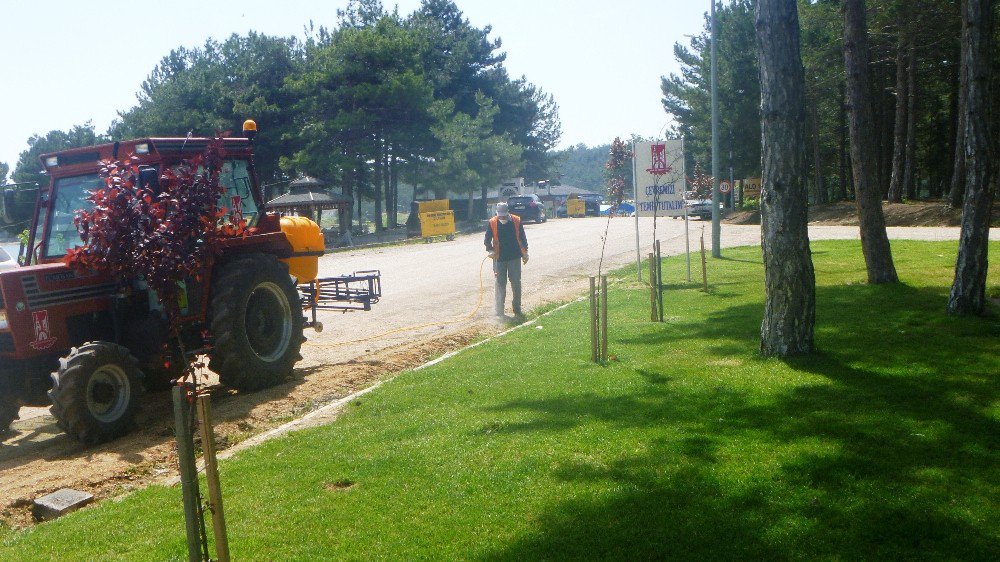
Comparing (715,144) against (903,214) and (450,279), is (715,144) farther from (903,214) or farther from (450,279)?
(903,214)

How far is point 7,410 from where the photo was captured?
8.80 metres

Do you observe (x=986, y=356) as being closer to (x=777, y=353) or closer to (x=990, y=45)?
(x=777, y=353)

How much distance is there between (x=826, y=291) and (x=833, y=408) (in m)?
8.42

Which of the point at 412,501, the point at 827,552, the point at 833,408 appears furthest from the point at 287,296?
the point at 827,552

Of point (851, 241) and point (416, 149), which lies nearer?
point (851, 241)

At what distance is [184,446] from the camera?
163 inches

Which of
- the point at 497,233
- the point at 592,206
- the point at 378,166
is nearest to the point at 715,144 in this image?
the point at 497,233

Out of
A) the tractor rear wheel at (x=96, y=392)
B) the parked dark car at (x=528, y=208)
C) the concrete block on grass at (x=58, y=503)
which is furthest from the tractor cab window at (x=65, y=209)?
the parked dark car at (x=528, y=208)

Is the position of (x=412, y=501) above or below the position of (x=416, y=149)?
below

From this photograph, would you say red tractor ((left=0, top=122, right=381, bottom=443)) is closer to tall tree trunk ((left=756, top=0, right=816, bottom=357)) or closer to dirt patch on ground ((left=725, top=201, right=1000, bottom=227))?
tall tree trunk ((left=756, top=0, right=816, bottom=357))

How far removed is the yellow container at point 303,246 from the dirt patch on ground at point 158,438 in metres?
1.23

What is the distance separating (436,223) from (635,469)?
38503mm

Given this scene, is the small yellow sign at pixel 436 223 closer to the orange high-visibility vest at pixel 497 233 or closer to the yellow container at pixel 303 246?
the orange high-visibility vest at pixel 497 233

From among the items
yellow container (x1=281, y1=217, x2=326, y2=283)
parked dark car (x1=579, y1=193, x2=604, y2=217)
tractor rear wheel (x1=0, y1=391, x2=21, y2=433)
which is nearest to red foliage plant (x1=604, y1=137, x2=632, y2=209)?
yellow container (x1=281, y1=217, x2=326, y2=283)
